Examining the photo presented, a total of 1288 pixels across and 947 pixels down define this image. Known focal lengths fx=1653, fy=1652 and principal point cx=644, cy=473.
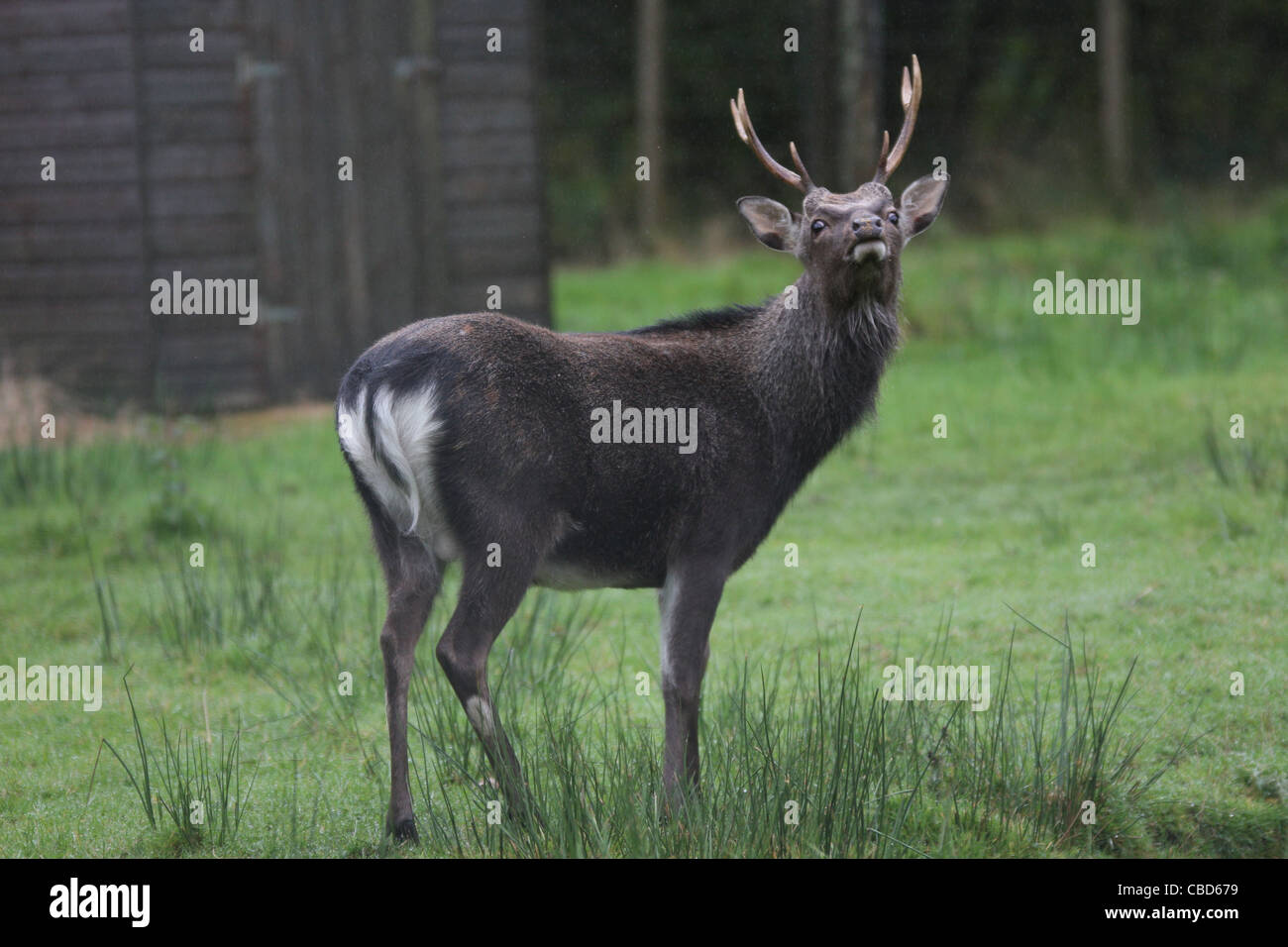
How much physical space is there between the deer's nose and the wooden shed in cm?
706

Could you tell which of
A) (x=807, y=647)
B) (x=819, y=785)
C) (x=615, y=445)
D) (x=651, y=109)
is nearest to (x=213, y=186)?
(x=807, y=647)

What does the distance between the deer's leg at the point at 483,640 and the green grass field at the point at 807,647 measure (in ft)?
0.52

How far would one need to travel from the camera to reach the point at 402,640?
16.1 feet

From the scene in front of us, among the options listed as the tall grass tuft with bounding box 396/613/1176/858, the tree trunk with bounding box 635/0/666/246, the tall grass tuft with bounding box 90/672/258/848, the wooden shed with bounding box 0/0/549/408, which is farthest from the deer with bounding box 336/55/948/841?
the tree trunk with bounding box 635/0/666/246

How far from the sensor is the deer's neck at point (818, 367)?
5523mm

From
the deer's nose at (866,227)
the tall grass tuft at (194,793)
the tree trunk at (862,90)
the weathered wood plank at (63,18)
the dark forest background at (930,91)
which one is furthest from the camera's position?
the dark forest background at (930,91)

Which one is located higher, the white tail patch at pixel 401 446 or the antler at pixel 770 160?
the antler at pixel 770 160

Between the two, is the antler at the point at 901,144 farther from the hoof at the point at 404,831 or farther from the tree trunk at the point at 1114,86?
the tree trunk at the point at 1114,86

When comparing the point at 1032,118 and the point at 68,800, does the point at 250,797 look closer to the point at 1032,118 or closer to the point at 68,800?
the point at 68,800

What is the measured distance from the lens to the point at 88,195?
12219mm

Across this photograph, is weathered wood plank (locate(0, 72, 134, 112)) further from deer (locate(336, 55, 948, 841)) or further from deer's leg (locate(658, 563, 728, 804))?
deer's leg (locate(658, 563, 728, 804))

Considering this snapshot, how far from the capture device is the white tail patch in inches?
190

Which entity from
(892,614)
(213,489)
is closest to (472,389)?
(892,614)

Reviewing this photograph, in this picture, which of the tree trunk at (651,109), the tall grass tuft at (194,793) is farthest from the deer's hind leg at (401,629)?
the tree trunk at (651,109)
